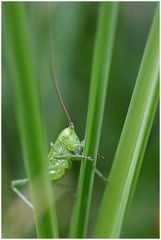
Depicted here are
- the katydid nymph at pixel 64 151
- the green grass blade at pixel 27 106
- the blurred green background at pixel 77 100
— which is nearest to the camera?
the green grass blade at pixel 27 106

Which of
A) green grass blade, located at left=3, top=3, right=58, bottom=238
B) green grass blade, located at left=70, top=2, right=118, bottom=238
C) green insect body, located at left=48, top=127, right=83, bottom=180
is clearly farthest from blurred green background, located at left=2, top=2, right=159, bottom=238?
green grass blade, located at left=3, top=3, right=58, bottom=238

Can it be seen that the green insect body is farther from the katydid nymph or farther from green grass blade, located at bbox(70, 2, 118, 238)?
green grass blade, located at bbox(70, 2, 118, 238)

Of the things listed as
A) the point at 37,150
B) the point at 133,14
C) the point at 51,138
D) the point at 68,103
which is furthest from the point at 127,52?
the point at 37,150

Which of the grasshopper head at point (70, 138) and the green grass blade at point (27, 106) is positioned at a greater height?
the green grass blade at point (27, 106)

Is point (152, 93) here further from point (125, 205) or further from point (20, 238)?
point (20, 238)

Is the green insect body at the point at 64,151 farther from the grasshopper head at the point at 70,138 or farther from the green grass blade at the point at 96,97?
the green grass blade at the point at 96,97

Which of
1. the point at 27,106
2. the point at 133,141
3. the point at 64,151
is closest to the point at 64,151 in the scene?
the point at 64,151

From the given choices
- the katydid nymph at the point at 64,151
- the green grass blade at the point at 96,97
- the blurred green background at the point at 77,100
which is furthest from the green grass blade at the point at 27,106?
the blurred green background at the point at 77,100
